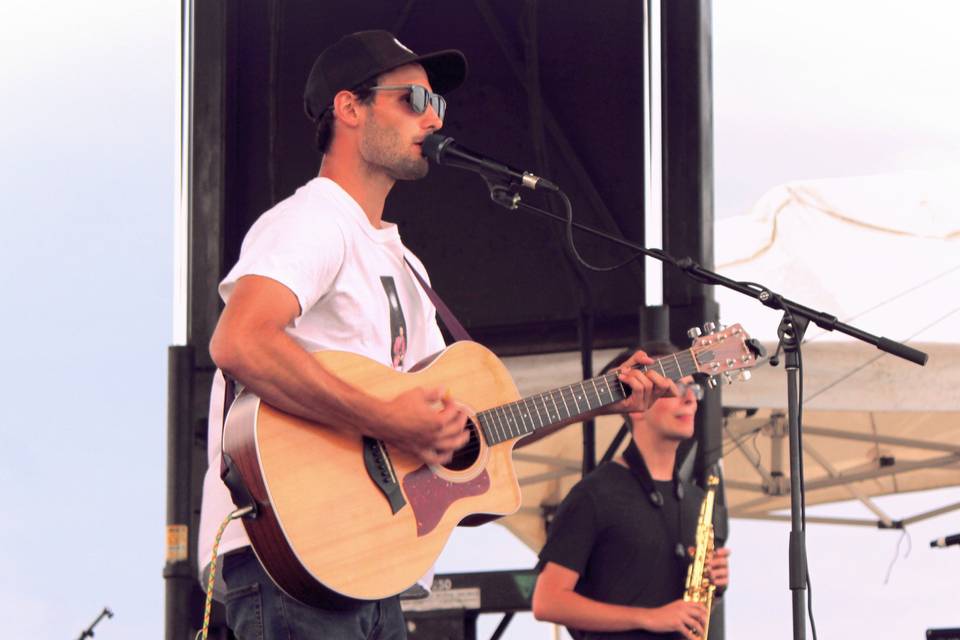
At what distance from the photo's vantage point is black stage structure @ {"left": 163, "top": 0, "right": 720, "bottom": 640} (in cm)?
476

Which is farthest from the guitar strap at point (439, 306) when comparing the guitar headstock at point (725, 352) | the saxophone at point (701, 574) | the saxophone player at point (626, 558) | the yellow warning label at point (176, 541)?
the yellow warning label at point (176, 541)

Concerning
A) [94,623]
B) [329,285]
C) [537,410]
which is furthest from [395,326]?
[94,623]

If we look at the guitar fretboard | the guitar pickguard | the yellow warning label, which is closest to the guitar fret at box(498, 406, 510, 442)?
the guitar fretboard

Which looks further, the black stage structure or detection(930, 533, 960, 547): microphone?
the black stage structure

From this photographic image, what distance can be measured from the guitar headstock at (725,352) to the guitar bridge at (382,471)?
2.86 ft

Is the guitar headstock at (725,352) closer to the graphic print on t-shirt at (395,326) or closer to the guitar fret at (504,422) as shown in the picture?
the guitar fret at (504,422)

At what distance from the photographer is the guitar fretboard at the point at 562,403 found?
3018mm

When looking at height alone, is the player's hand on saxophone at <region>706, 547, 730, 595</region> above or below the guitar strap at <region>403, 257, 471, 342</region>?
below

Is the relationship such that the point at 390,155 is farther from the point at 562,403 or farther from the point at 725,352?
the point at 725,352

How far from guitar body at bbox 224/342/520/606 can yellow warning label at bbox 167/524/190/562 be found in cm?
231

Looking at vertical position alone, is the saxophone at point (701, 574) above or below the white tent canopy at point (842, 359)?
below

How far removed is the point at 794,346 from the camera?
285 centimetres

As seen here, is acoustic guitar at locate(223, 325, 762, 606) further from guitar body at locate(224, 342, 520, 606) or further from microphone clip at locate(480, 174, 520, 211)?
microphone clip at locate(480, 174, 520, 211)

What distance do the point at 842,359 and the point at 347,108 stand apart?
3710 millimetres
